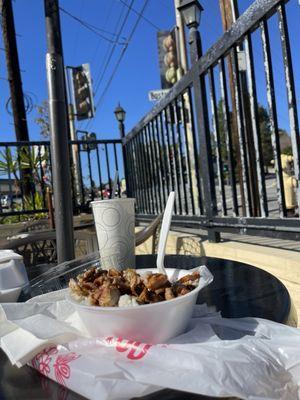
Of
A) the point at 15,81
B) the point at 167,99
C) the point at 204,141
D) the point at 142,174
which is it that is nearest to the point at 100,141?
the point at 142,174

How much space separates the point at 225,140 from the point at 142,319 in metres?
1.82

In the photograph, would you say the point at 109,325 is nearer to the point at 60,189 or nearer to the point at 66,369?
the point at 66,369

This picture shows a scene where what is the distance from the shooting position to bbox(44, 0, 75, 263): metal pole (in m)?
1.43

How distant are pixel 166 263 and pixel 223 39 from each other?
127 cm

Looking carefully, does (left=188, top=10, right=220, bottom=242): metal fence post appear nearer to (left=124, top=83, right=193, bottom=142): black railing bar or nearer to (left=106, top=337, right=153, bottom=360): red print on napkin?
(left=124, top=83, right=193, bottom=142): black railing bar

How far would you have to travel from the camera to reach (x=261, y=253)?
1604mm

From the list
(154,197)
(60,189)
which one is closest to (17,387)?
(60,189)

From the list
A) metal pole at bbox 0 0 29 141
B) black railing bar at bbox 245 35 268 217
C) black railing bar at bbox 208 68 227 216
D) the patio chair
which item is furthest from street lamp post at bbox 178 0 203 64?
metal pole at bbox 0 0 29 141

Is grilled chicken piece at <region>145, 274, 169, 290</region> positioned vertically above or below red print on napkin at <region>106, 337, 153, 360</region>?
above

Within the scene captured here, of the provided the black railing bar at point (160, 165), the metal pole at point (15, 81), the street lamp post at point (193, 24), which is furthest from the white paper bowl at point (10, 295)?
the metal pole at point (15, 81)

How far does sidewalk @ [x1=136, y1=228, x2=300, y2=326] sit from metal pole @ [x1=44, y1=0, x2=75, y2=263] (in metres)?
0.82

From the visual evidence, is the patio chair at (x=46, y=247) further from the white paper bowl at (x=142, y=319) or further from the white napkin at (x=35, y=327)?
the white paper bowl at (x=142, y=319)

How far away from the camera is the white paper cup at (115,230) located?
1014mm

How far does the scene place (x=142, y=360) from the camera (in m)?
0.48
